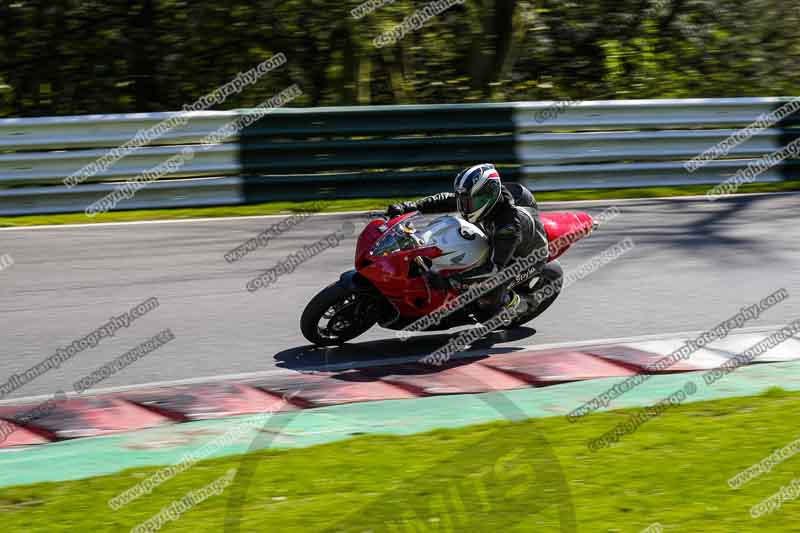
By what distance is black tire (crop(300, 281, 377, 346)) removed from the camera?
8.41 m

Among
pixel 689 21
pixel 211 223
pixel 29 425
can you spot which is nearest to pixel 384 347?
pixel 29 425

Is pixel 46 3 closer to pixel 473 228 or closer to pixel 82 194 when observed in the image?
pixel 82 194

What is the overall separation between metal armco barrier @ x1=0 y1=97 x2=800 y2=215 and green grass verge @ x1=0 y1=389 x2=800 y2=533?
7.56 meters

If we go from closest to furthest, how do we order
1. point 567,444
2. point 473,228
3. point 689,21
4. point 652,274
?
point 567,444 → point 473,228 → point 652,274 → point 689,21

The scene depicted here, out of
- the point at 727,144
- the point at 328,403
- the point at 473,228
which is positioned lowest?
the point at 727,144

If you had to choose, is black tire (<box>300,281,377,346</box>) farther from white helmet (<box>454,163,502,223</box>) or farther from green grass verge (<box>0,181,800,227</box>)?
green grass verge (<box>0,181,800,227</box>)

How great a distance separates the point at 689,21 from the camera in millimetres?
20125

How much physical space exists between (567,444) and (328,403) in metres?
1.73

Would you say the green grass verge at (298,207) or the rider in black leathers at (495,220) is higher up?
the rider in black leathers at (495,220)

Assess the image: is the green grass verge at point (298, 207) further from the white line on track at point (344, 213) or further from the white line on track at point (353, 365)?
the white line on track at point (353, 365)

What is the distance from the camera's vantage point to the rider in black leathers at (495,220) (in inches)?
333

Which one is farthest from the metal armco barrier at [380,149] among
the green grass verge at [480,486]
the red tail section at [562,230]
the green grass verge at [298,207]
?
the green grass verge at [480,486]

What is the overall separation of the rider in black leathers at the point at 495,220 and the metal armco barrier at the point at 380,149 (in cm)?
548

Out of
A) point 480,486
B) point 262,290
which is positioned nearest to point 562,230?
point 262,290
